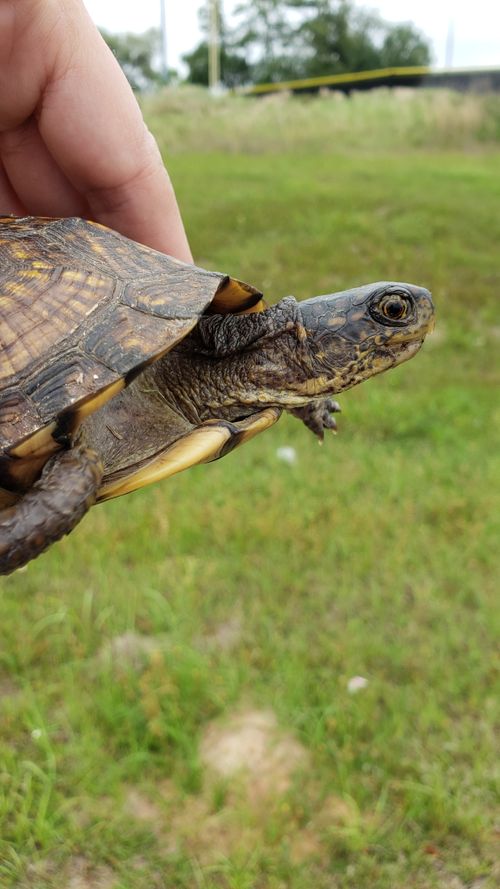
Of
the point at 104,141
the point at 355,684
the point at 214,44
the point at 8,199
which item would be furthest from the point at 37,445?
the point at 214,44

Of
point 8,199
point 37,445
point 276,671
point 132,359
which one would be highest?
point 8,199

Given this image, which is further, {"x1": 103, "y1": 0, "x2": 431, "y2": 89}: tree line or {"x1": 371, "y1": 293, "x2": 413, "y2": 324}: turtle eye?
{"x1": 103, "y1": 0, "x2": 431, "y2": 89}: tree line

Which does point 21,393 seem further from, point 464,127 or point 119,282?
point 464,127

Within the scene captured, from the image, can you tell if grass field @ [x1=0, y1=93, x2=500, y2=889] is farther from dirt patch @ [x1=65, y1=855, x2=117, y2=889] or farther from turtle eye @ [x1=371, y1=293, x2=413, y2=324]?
turtle eye @ [x1=371, y1=293, x2=413, y2=324]

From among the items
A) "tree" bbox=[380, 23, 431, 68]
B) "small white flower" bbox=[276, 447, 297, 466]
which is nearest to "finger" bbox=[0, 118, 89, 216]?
"small white flower" bbox=[276, 447, 297, 466]

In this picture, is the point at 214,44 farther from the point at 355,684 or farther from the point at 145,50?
the point at 355,684

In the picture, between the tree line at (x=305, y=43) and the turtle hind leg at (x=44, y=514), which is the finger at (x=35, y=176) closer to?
the turtle hind leg at (x=44, y=514)
